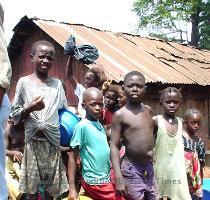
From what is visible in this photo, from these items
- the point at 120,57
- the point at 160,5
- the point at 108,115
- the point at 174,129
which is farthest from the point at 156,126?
the point at 160,5

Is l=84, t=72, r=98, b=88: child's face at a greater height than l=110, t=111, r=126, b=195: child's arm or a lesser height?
greater

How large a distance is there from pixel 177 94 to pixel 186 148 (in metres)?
0.71

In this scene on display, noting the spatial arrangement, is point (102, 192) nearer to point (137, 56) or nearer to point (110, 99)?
point (110, 99)

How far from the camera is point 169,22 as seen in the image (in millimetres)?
25766

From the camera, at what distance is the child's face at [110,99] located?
4.53 m

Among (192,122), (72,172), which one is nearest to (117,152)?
(72,172)

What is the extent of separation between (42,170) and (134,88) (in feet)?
3.68

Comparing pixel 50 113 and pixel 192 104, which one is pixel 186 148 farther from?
pixel 192 104

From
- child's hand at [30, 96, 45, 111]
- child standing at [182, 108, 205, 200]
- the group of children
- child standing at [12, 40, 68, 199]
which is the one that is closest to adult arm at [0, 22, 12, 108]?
child's hand at [30, 96, 45, 111]

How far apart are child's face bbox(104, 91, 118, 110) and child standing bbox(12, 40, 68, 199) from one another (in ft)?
3.35

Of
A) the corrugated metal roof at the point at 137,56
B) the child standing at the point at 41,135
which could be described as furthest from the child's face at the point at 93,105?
the corrugated metal roof at the point at 137,56

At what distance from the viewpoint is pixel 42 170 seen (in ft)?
11.4

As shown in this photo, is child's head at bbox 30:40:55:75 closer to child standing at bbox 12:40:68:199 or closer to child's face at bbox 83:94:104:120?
child standing at bbox 12:40:68:199

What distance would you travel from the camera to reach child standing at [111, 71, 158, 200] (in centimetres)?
359
